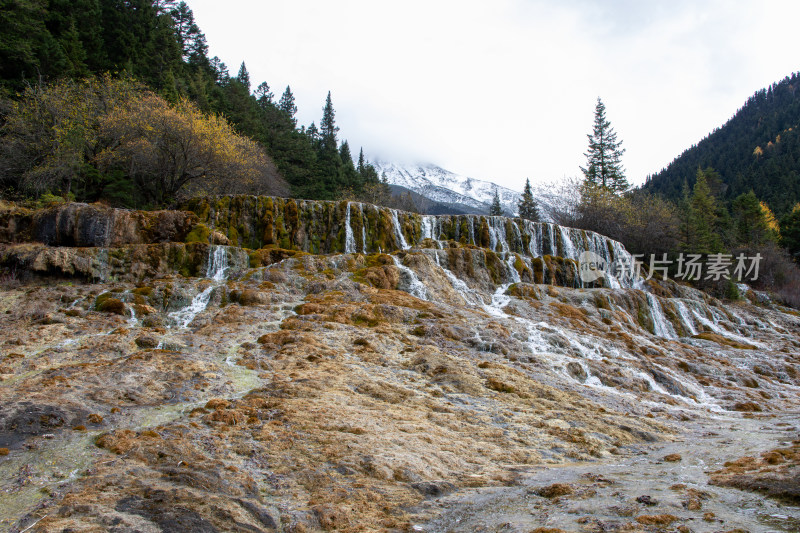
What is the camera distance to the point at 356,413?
794cm

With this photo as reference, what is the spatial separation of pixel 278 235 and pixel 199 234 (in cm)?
577

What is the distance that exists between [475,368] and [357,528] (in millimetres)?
7662

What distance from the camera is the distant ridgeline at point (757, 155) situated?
299 ft

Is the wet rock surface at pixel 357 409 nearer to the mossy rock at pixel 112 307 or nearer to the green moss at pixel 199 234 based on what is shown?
the mossy rock at pixel 112 307

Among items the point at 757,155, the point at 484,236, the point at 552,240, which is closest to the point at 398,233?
the point at 484,236

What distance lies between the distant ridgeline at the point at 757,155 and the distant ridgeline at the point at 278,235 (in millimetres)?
71482

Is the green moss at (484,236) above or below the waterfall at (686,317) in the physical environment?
above

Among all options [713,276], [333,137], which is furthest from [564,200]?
[333,137]

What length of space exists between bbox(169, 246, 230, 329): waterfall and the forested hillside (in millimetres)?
12677

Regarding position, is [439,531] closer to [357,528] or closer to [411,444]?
[357,528]

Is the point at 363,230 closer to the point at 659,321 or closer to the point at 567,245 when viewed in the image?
the point at 567,245

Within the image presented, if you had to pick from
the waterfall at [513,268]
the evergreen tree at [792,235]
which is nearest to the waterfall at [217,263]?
the waterfall at [513,268]

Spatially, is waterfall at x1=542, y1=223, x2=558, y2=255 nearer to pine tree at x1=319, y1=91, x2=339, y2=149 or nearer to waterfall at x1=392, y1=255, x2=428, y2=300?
waterfall at x1=392, y1=255, x2=428, y2=300

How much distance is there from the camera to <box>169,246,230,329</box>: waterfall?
1429cm
